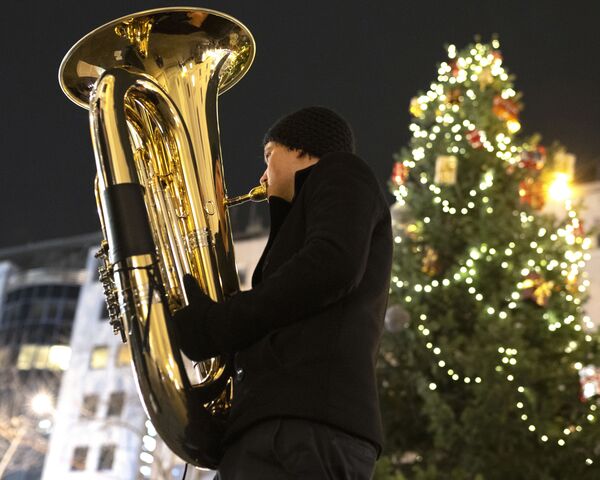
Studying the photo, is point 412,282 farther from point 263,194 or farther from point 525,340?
point 263,194

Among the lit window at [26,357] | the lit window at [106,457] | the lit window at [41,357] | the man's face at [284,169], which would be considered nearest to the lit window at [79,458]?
the lit window at [106,457]

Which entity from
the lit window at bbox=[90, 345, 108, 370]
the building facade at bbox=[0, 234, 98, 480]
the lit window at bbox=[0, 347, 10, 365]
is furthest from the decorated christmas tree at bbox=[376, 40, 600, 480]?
the lit window at bbox=[0, 347, 10, 365]

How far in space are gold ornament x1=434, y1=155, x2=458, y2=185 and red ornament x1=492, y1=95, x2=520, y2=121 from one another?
43.7 inches

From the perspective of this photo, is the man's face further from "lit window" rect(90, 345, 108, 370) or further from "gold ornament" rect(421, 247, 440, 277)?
"lit window" rect(90, 345, 108, 370)

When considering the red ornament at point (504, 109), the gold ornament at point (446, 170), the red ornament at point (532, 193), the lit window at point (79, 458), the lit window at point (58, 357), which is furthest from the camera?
the lit window at point (58, 357)

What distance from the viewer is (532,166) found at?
9500mm

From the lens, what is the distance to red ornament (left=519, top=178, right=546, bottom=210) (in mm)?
9397

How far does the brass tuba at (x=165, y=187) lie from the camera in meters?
1.87

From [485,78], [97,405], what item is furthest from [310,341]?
[97,405]

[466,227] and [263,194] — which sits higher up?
[466,227]

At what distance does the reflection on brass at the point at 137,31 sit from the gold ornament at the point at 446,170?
22.5 feet

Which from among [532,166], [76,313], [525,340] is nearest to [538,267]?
[525,340]

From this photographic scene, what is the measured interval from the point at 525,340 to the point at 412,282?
121 cm

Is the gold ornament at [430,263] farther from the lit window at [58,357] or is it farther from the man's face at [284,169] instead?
the lit window at [58,357]
